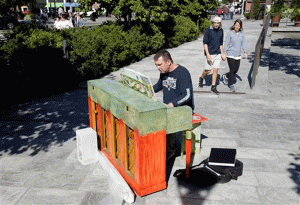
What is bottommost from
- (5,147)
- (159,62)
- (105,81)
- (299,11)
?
(5,147)

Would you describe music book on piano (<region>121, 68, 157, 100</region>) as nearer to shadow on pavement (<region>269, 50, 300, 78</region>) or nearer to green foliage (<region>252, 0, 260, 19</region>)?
shadow on pavement (<region>269, 50, 300, 78</region>)

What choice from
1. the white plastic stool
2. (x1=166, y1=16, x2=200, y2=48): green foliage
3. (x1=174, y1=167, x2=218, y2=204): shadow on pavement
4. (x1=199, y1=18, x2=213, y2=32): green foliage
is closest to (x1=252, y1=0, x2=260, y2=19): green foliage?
(x1=199, y1=18, x2=213, y2=32): green foliage

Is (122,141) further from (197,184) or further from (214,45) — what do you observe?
(214,45)

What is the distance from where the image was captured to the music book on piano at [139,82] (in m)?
3.92

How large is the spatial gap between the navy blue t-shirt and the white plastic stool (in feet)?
4.56

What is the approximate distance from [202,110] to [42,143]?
387cm

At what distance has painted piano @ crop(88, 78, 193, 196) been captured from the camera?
360cm

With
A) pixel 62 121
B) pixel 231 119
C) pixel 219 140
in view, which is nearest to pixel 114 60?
pixel 62 121

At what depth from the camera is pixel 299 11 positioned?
11305 mm

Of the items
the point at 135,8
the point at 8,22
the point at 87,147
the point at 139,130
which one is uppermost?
the point at 135,8

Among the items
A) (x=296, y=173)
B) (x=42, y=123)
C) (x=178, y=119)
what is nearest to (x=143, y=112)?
(x=178, y=119)

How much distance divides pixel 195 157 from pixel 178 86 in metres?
1.36

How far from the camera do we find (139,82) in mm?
4117

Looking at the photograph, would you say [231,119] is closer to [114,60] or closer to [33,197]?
[33,197]
